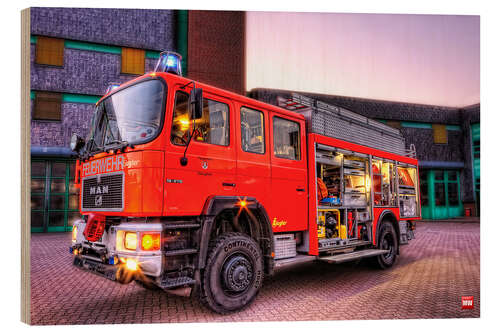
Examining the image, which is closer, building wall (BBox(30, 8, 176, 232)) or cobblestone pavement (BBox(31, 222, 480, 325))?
cobblestone pavement (BBox(31, 222, 480, 325))

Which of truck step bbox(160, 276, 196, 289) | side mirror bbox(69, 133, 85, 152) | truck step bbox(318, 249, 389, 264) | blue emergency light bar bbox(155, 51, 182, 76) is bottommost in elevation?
truck step bbox(318, 249, 389, 264)

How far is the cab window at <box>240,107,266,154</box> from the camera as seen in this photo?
16.1ft

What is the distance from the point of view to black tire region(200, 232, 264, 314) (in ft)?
13.4

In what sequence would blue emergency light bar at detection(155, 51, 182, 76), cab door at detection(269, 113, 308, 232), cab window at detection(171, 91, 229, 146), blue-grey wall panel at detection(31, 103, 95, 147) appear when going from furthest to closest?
1. blue-grey wall panel at detection(31, 103, 95, 147)
2. cab door at detection(269, 113, 308, 232)
3. blue emergency light bar at detection(155, 51, 182, 76)
4. cab window at detection(171, 91, 229, 146)

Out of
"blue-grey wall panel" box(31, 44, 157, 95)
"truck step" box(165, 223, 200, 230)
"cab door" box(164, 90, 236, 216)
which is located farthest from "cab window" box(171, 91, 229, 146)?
"blue-grey wall panel" box(31, 44, 157, 95)

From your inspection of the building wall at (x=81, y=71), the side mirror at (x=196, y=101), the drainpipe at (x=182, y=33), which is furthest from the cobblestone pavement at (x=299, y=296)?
the drainpipe at (x=182, y=33)

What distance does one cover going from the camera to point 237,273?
432cm

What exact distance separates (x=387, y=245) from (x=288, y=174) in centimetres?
376

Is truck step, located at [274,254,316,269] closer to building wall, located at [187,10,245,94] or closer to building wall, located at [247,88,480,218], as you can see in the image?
building wall, located at [187,10,245,94]

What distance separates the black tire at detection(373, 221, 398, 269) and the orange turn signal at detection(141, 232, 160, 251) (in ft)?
17.6

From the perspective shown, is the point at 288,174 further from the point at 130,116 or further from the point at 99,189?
the point at 99,189

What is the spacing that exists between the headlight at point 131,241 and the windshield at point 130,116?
1.04 meters

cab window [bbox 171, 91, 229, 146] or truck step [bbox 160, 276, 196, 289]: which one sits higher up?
cab window [bbox 171, 91, 229, 146]

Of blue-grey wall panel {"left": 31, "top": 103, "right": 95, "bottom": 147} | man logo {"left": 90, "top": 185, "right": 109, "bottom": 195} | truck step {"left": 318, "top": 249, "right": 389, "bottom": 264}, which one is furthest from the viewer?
blue-grey wall panel {"left": 31, "top": 103, "right": 95, "bottom": 147}
